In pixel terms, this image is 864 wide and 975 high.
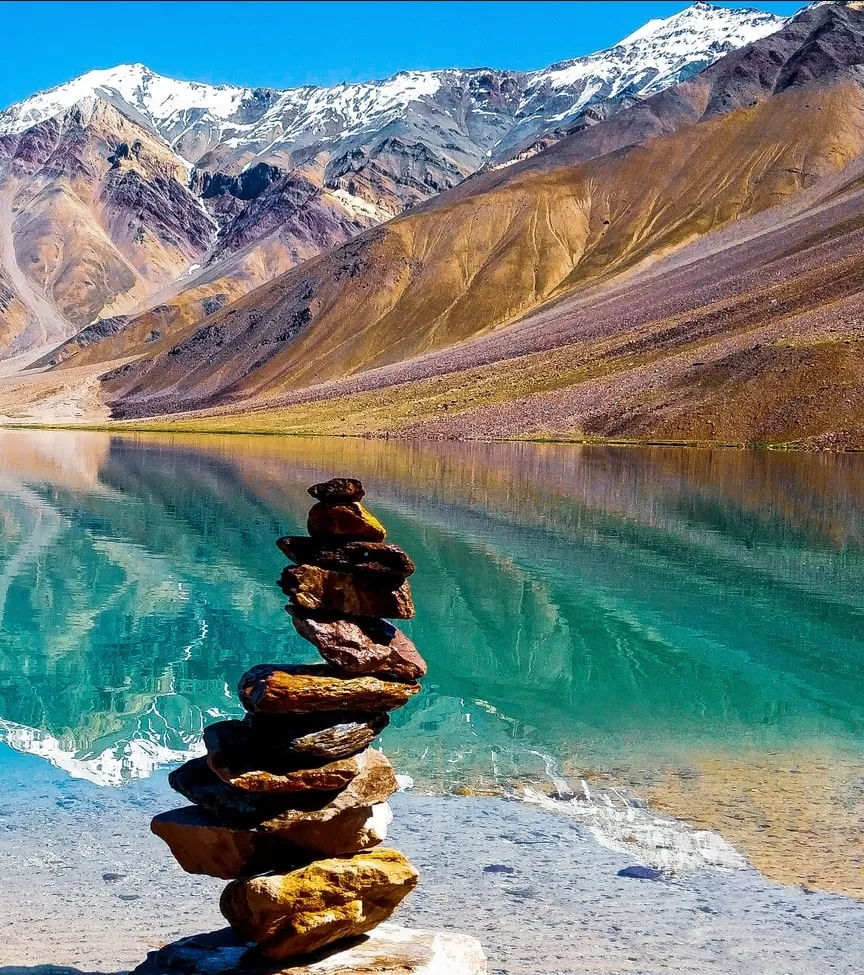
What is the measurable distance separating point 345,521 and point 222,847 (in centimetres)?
342

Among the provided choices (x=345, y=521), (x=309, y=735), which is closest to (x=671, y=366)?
(x=345, y=521)

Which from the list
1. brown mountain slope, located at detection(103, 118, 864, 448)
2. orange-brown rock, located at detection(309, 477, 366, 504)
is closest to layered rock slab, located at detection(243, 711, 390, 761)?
orange-brown rock, located at detection(309, 477, 366, 504)

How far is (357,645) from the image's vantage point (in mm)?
11539

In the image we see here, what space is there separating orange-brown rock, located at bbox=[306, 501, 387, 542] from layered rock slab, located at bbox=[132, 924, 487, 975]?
3.93 m

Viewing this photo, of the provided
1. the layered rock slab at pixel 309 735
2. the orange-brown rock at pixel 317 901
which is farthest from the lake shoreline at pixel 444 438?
the orange-brown rock at pixel 317 901

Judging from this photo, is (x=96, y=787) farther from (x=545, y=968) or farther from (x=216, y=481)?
(x=216, y=481)

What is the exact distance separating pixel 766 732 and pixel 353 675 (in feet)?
37.8

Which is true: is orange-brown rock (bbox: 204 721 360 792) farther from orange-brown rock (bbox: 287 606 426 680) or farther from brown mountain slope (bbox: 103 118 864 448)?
brown mountain slope (bbox: 103 118 864 448)

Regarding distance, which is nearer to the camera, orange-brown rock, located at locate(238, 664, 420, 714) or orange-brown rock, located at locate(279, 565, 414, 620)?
orange-brown rock, located at locate(238, 664, 420, 714)

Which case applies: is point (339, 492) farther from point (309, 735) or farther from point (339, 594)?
point (309, 735)

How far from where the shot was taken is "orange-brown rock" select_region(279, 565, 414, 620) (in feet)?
37.7

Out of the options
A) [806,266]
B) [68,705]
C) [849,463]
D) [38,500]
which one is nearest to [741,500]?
[849,463]

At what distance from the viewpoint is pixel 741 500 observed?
58.2 meters

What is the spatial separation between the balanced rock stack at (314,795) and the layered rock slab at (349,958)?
20 millimetres
